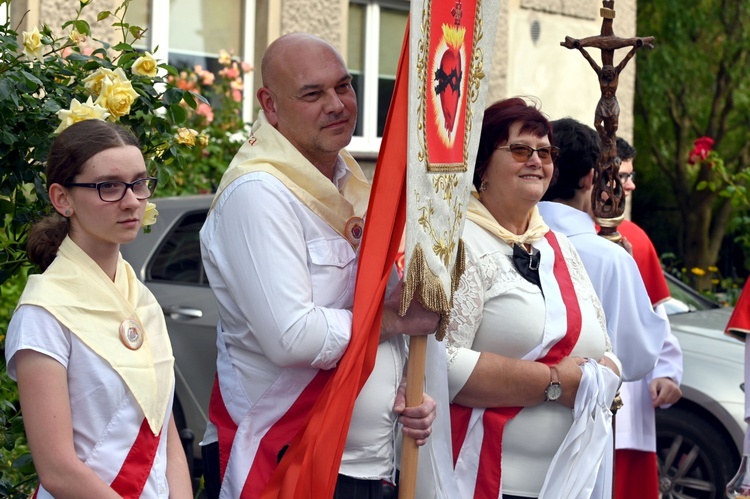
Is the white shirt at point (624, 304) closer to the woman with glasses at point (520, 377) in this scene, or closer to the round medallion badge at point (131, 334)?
the woman with glasses at point (520, 377)

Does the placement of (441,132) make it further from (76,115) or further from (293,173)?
(76,115)

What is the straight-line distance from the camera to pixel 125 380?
2.64 metres

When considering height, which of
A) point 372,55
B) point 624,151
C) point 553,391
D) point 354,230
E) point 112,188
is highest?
point 372,55

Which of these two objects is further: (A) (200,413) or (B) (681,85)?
(B) (681,85)

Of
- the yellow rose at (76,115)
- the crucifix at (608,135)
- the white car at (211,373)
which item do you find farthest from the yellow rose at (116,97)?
the white car at (211,373)

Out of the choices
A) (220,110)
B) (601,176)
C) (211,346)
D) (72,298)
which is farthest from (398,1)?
(72,298)

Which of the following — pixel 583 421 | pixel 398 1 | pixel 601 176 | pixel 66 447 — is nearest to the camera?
pixel 66 447

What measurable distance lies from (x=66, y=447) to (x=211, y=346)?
3790 mm

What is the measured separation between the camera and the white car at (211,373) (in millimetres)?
6316

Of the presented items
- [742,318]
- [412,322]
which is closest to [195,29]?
[742,318]

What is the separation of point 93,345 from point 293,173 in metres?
0.79

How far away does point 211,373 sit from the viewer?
6309 millimetres

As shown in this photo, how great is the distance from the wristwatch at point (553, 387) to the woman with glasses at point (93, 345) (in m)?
1.17

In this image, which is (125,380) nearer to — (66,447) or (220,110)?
(66,447)
